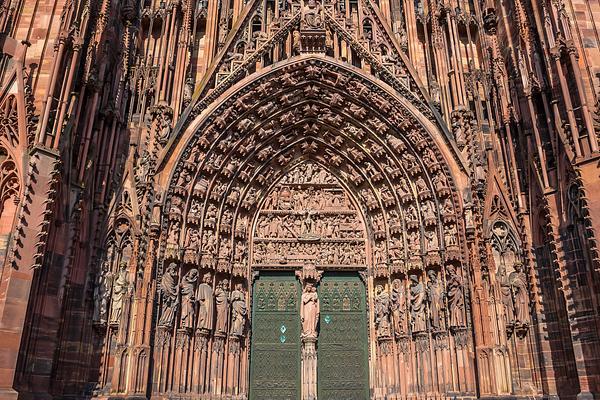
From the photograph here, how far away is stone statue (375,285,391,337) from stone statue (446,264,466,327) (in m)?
1.79

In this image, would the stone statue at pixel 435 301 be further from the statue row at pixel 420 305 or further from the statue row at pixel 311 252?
the statue row at pixel 311 252

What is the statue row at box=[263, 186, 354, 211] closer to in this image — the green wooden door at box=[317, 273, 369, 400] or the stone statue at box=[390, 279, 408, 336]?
the green wooden door at box=[317, 273, 369, 400]

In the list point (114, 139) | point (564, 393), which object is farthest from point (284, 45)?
point (564, 393)

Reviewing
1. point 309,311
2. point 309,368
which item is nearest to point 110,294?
point 309,311

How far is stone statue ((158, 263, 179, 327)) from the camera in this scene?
11375 millimetres

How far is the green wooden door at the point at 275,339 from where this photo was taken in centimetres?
1290

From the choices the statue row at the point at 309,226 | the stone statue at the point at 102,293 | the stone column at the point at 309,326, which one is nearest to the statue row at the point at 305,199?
the statue row at the point at 309,226

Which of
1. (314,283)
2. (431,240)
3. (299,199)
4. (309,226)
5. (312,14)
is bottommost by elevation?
(314,283)

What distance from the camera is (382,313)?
1302cm

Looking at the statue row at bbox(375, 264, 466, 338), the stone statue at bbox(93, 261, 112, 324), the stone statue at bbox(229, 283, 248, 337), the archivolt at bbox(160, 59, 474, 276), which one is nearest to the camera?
the stone statue at bbox(93, 261, 112, 324)

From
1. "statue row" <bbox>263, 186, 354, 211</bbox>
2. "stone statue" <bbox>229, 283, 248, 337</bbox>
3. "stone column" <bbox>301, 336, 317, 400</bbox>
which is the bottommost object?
"stone column" <bbox>301, 336, 317, 400</bbox>

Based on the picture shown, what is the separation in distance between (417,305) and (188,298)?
208 inches

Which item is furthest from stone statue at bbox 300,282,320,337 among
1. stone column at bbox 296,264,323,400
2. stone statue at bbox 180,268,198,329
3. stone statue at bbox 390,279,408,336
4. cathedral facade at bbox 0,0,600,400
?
stone statue at bbox 180,268,198,329

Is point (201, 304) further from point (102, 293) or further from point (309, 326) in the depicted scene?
point (309, 326)
